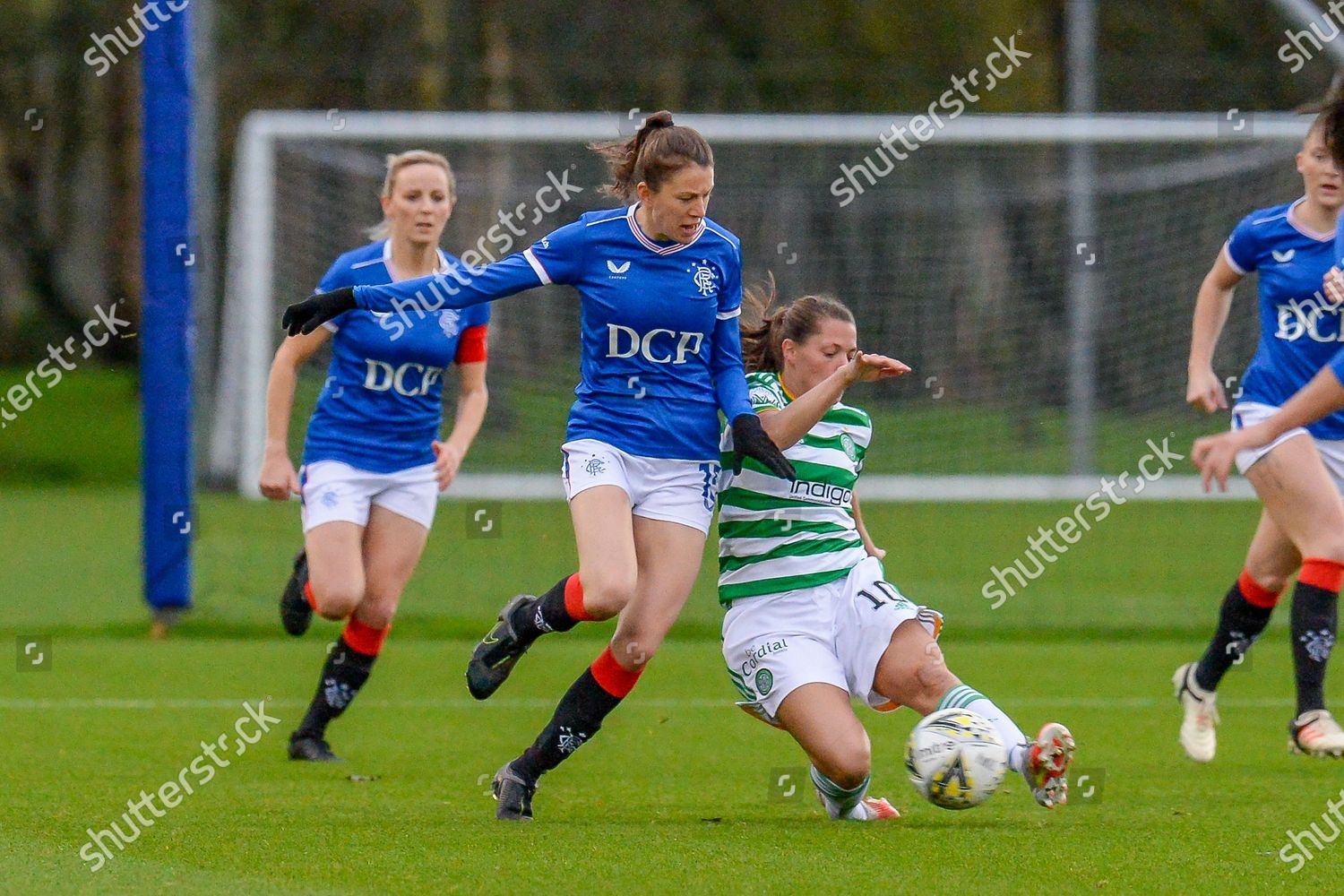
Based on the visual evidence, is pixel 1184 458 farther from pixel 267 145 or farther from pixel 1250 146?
pixel 267 145

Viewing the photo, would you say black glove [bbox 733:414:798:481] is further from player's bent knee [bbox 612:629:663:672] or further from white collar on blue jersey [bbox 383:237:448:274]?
white collar on blue jersey [bbox 383:237:448:274]

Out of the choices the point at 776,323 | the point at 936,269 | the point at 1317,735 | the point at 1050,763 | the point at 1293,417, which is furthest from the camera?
the point at 936,269

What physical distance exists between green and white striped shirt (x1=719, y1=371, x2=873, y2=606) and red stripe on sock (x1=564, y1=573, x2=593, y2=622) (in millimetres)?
403

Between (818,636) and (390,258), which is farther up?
(390,258)

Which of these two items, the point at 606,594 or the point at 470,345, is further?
the point at 470,345

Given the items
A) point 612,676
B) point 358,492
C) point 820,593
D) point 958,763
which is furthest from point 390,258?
point 958,763

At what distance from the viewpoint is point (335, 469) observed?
6164 millimetres

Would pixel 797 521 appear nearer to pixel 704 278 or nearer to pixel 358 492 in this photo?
pixel 704 278

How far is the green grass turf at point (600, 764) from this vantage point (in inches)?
167

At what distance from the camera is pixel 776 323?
5.39 metres

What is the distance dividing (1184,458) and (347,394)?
29.6ft

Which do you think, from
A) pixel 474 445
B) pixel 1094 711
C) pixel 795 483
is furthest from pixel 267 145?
pixel 795 483

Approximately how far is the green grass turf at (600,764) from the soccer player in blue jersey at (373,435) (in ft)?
1.73

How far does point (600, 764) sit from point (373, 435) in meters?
1.40
